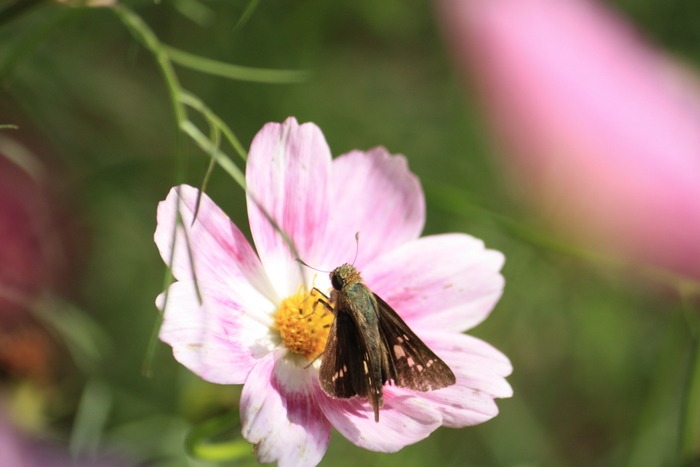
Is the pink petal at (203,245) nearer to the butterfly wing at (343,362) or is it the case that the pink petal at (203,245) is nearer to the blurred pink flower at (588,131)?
the butterfly wing at (343,362)

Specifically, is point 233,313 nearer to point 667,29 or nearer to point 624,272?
point 624,272

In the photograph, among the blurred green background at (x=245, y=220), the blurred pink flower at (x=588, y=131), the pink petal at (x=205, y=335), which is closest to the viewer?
the pink petal at (x=205, y=335)

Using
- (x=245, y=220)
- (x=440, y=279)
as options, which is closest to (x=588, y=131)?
(x=440, y=279)

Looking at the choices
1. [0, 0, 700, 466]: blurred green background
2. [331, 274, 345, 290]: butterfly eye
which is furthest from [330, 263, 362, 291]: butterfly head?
[0, 0, 700, 466]: blurred green background

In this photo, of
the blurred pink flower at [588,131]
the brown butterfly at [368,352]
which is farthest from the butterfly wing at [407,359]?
the blurred pink flower at [588,131]

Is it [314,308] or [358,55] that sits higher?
[358,55]

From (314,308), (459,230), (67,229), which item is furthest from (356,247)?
(459,230)
